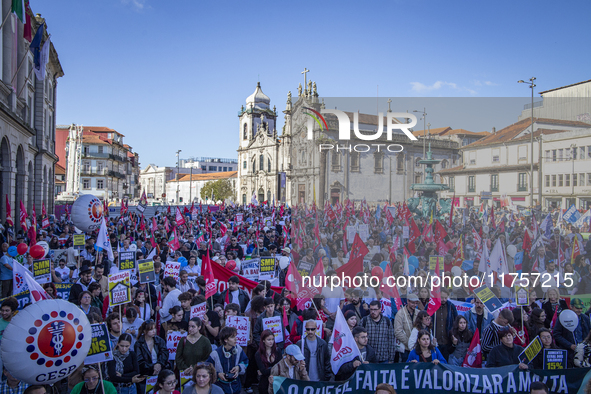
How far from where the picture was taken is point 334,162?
41.5m

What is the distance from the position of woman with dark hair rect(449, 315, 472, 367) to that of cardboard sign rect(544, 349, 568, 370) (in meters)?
0.96

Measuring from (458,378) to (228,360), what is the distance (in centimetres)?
270

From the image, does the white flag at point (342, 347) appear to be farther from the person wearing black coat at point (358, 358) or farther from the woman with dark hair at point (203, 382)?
the woman with dark hair at point (203, 382)

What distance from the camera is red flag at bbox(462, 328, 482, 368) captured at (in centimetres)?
582

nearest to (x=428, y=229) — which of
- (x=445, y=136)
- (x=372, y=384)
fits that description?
(x=372, y=384)

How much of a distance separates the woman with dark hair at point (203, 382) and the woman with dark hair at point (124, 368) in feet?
3.38

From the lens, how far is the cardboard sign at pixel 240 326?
6.00m

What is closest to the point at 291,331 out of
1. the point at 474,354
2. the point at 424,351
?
the point at 424,351

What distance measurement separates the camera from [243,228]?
66.6ft

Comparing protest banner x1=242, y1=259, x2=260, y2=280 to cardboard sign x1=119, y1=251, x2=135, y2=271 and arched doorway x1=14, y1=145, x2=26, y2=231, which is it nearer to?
cardboard sign x1=119, y1=251, x2=135, y2=271

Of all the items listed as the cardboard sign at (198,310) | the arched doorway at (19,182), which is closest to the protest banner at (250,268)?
the cardboard sign at (198,310)

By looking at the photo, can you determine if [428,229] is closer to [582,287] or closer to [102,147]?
[582,287]

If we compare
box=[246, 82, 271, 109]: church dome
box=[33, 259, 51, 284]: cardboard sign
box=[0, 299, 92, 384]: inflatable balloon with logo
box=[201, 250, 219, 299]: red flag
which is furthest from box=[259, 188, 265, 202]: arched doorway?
box=[0, 299, 92, 384]: inflatable balloon with logo

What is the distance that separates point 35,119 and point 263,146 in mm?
42169
